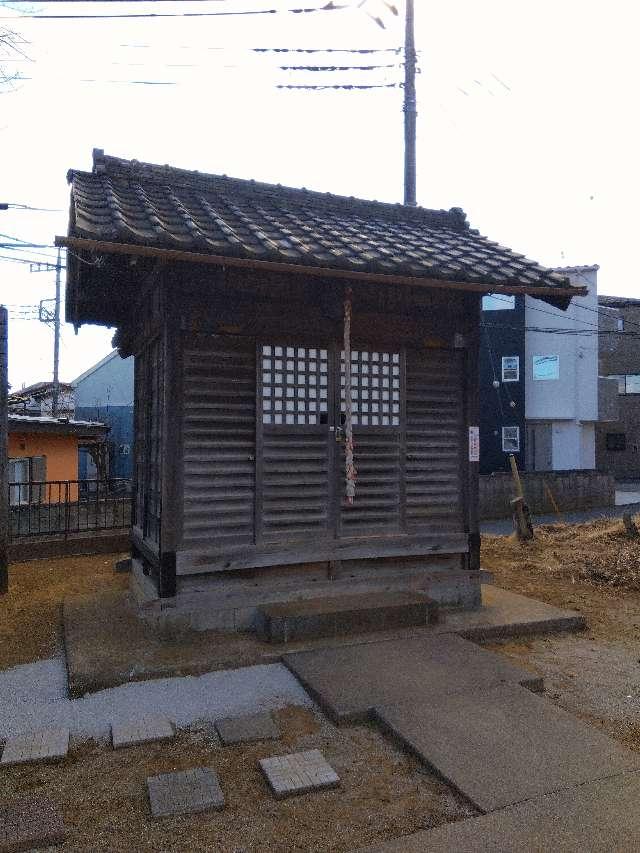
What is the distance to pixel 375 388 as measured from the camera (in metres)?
7.21

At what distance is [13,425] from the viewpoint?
17891 millimetres

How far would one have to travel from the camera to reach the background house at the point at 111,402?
36.9 metres

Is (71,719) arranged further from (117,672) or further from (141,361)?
(141,361)

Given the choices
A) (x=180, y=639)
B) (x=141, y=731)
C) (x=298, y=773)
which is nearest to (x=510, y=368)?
(x=180, y=639)

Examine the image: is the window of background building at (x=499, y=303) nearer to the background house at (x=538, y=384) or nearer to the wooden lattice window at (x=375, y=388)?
the background house at (x=538, y=384)

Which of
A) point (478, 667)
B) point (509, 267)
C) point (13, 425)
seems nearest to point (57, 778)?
point (478, 667)

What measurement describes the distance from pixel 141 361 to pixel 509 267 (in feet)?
16.7

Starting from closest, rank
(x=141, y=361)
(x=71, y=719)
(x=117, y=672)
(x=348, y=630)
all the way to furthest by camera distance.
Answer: (x=71, y=719) → (x=117, y=672) → (x=348, y=630) → (x=141, y=361)

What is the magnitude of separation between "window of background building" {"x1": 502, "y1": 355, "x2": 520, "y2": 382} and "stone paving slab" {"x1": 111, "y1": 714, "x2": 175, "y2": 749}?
93.0ft

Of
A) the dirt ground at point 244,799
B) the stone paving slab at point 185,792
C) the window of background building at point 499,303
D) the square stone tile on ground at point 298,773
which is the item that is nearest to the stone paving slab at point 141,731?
the dirt ground at point 244,799

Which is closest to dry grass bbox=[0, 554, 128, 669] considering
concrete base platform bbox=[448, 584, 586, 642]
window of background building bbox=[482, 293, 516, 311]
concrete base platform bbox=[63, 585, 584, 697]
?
concrete base platform bbox=[63, 585, 584, 697]

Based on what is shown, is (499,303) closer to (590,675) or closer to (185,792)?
(590,675)

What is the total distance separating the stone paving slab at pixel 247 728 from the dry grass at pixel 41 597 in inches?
102

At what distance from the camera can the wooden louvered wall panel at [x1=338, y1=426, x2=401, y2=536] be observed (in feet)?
23.2
